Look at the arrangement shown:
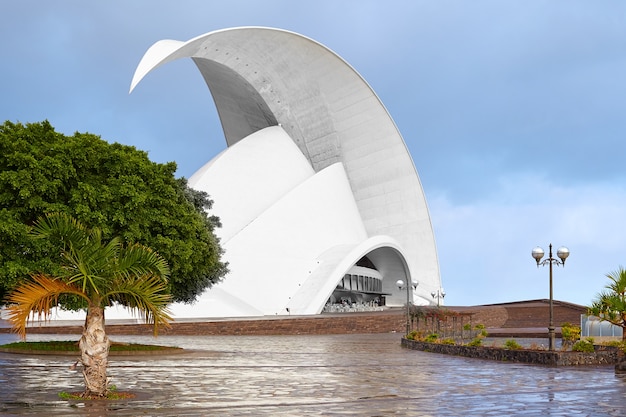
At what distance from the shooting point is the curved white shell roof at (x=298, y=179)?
40.9 meters

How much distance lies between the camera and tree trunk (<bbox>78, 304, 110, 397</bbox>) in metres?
10.6

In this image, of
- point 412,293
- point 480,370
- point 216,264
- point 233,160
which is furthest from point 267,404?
point 412,293

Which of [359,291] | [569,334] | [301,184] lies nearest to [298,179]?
[301,184]

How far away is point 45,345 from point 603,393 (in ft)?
45.6

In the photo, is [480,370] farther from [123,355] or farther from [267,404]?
[123,355]

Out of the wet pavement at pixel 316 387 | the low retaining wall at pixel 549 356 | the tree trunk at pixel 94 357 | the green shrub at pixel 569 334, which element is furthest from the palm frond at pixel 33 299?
the green shrub at pixel 569 334

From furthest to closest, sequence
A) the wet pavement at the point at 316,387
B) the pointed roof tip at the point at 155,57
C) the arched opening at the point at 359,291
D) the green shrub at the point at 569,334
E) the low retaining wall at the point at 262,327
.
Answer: the arched opening at the point at 359,291 < the pointed roof tip at the point at 155,57 < the low retaining wall at the point at 262,327 < the green shrub at the point at 569,334 < the wet pavement at the point at 316,387

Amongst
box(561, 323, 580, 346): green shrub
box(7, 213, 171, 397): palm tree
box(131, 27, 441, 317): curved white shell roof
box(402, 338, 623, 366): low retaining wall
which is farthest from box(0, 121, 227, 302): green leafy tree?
box(131, 27, 441, 317): curved white shell roof

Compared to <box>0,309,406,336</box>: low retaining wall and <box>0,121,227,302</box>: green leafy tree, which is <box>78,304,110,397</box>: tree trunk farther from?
<box>0,309,406,336</box>: low retaining wall

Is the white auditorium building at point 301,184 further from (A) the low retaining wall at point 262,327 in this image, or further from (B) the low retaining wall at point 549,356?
(B) the low retaining wall at point 549,356

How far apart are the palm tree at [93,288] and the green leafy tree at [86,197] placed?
6.44m

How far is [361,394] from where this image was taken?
1115cm

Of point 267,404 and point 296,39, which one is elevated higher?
point 296,39

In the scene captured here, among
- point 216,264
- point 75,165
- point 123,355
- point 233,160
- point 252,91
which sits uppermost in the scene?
point 252,91
